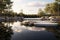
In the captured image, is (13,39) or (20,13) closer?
(13,39)

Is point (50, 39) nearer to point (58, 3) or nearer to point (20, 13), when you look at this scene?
point (58, 3)

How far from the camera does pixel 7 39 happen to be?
1027 cm

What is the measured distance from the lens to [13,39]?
10.5m

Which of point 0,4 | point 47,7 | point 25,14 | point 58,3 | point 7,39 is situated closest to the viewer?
point 7,39

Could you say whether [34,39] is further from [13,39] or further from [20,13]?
[20,13]

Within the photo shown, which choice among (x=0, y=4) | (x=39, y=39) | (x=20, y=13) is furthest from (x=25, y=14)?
(x=39, y=39)

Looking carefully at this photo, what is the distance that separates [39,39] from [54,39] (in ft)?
4.01

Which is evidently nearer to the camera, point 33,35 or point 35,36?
point 35,36

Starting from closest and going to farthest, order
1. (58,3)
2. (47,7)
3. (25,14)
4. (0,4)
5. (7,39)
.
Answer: (7,39)
(0,4)
(58,3)
(47,7)
(25,14)

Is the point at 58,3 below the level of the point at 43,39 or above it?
above

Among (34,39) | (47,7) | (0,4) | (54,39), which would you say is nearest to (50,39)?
(54,39)

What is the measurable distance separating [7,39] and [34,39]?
2.19m

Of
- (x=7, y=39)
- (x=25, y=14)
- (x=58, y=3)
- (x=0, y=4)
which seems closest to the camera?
(x=7, y=39)

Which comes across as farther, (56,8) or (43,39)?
(56,8)
